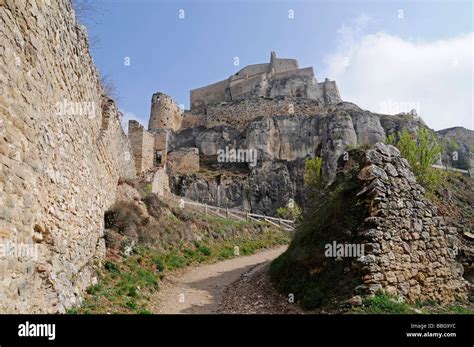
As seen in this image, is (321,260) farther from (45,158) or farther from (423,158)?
(423,158)

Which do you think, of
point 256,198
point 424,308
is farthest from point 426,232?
point 256,198

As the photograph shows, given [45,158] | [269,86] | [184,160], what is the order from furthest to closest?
[269,86]
[184,160]
[45,158]

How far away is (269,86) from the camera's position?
57.4 m

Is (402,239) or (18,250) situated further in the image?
Result: (402,239)

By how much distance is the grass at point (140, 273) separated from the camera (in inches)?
329

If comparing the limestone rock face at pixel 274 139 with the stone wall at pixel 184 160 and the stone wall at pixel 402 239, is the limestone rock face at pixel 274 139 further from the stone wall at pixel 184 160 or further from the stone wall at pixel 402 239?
the stone wall at pixel 402 239

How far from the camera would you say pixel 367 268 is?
26.2 feet

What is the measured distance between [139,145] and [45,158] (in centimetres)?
1934

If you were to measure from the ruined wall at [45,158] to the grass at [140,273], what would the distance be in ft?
1.53

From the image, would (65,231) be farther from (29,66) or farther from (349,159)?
(349,159)

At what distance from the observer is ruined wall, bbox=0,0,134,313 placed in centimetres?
470

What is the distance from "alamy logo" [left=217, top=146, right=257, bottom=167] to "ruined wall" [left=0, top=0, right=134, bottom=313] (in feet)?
104
